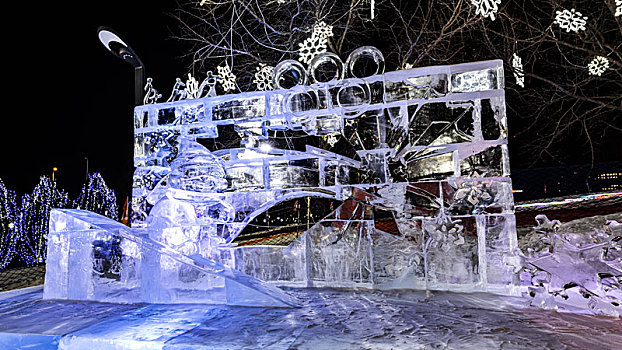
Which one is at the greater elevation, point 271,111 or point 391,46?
point 391,46

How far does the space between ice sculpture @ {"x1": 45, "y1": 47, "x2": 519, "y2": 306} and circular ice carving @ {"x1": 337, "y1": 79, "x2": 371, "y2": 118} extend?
10 mm

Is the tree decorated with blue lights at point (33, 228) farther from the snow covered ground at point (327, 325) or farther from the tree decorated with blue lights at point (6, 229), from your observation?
the snow covered ground at point (327, 325)

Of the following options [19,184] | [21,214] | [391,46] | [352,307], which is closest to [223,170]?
[352,307]

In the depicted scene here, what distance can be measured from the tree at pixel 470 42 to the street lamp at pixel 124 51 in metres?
3.01

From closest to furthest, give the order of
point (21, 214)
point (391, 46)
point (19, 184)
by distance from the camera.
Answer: point (391, 46)
point (21, 214)
point (19, 184)

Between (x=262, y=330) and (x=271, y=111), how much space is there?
2.33 metres

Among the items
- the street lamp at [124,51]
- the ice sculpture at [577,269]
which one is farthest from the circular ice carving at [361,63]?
the street lamp at [124,51]

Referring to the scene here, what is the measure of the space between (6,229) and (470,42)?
47.2 feet

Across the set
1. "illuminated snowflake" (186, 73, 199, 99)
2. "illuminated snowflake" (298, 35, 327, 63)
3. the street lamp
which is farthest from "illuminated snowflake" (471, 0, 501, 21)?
the street lamp

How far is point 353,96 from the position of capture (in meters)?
3.87

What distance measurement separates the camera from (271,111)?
4.11m

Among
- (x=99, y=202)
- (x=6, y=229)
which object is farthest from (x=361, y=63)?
(x=99, y=202)

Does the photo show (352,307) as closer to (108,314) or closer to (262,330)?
(262,330)

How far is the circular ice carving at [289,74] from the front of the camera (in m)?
4.05
